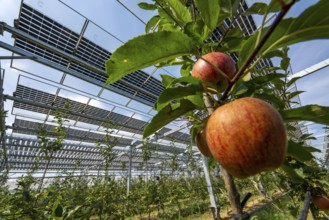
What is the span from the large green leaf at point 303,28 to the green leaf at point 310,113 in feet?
0.62

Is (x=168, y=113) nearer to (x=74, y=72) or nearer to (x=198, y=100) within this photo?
(x=198, y=100)

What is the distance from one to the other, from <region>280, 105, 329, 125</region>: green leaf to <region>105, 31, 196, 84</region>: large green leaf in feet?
1.18

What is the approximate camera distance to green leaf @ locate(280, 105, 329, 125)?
552 millimetres

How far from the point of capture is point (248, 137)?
0.44m

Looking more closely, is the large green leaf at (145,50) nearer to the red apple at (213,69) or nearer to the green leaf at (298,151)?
the red apple at (213,69)

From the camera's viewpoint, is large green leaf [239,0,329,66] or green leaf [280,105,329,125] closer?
large green leaf [239,0,329,66]

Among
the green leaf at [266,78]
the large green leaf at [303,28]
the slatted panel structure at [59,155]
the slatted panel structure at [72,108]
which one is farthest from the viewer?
the slatted panel structure at [59,155]

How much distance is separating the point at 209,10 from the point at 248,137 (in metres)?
0.44

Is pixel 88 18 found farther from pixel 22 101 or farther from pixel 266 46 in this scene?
pixel 266 46

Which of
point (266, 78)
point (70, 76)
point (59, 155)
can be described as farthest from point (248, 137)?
point (59, 155)

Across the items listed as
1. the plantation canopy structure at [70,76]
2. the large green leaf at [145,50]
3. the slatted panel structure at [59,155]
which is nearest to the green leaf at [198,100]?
the large green leaf at [145,50]

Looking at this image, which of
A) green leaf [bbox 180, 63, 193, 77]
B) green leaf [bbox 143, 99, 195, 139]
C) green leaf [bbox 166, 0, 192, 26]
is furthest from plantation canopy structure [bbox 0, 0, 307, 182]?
green leaf [bbox 143, 99, 195, 139]

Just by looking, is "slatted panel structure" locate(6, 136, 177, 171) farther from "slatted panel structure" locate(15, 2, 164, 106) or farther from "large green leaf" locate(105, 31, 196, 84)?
"large green leaf" locate(105, 31, 196, 84)

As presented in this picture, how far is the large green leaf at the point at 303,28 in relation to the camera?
16.9 inches
